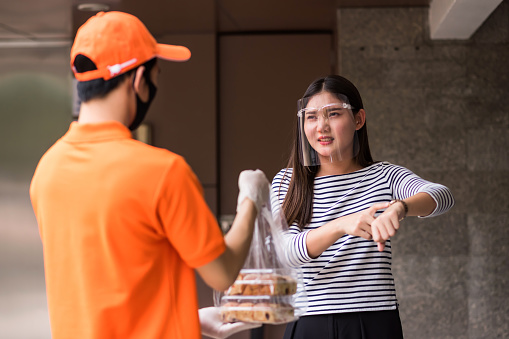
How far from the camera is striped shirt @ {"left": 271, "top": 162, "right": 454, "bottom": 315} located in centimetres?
171

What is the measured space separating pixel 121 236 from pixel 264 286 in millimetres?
425

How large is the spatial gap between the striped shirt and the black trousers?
0.02 metres

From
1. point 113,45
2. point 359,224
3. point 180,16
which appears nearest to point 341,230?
point 359,224

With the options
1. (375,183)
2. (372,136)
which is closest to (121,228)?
(375,183)

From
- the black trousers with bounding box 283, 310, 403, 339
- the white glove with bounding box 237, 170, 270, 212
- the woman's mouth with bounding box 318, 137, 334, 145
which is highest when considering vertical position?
the woman's mouth with bounding box 318, 137, 334, 145

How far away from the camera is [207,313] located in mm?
1405

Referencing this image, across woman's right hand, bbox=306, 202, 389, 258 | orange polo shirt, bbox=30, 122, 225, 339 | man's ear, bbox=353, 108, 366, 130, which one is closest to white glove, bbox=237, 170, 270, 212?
orange polo shirt, bbox=30, 122, 225, 339

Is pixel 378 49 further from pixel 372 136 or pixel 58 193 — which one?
pixel 58 193

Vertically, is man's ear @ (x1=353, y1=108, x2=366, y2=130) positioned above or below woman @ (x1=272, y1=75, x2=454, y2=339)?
above

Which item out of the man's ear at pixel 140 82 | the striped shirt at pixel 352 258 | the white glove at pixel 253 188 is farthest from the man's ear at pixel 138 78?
the striped shirt at pixel 352 258

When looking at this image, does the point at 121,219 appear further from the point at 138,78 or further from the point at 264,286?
the point at 264,286

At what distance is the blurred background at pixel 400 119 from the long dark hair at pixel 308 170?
1939 millimetres

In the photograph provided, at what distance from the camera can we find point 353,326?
67.0 inches

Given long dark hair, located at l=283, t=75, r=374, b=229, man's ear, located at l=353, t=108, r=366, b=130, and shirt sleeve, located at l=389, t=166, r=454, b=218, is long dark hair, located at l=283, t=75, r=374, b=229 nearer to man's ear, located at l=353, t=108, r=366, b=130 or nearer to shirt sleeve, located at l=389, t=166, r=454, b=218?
man's ear, located at l=353, t=108, r=366, b=130
